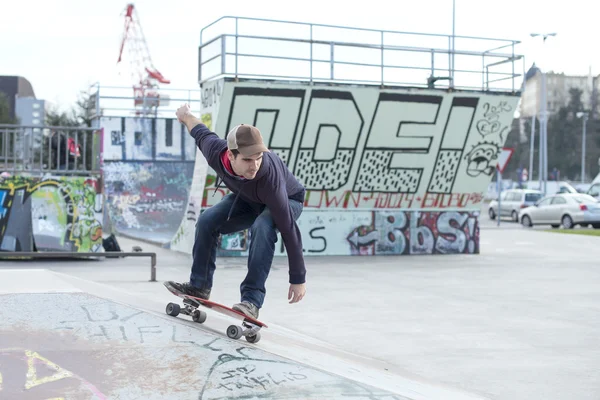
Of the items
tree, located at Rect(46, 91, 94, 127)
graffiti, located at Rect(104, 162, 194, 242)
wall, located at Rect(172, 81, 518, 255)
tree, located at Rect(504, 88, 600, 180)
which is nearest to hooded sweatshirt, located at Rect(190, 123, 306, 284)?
wall, located at Rect(172, 81, 518, 255)

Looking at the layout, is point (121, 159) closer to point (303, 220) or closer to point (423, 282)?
point (303, 220)

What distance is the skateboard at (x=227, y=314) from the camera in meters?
5.52

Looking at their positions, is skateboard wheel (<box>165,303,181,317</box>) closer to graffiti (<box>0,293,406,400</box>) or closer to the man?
the man

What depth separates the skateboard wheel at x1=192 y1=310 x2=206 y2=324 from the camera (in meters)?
5.97

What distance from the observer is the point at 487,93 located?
56.6 ft

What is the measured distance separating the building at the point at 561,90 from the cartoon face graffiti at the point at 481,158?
92.1 m

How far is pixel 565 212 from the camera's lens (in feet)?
95.6

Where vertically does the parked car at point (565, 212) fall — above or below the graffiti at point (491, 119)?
below

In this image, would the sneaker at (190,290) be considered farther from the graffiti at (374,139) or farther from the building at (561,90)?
the building at (561,90)

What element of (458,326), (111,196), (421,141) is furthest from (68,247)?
(111,196)

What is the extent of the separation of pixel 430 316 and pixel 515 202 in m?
28.0

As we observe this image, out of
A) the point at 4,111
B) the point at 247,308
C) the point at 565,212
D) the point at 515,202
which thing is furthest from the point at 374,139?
the point at 4,111

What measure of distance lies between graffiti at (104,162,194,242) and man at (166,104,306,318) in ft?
63.8

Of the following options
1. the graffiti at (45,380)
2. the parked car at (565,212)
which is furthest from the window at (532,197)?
the graffiti at (45,380)
